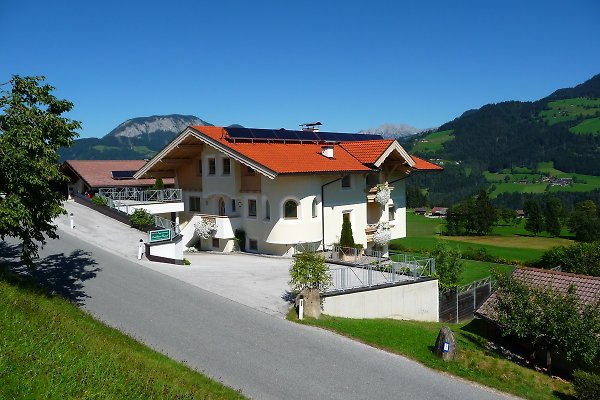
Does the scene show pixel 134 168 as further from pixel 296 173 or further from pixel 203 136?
pixel 296 173

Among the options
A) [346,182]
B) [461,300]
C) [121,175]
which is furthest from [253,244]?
[121,175]

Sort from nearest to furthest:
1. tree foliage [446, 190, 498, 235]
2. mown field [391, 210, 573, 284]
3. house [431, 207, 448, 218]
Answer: mown field [391, 210, 573, 284] → tree foliage [446, 190, 498, 235] → house [431, 207, 448, 218]

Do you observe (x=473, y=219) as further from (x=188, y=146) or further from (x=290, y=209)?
(x=188, y=146)

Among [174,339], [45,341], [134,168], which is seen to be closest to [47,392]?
[45,341]

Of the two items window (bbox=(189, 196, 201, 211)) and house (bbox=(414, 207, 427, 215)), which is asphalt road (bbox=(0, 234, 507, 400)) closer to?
window (bbox=(189, 196, 201, 211))

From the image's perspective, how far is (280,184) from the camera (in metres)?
25.9

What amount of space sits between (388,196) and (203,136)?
11.5m

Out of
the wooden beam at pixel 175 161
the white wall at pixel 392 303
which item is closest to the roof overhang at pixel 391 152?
the white wall at pixel 392 303

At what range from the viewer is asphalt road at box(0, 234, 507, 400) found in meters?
11.4

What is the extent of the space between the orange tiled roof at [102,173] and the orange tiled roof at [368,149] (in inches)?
613

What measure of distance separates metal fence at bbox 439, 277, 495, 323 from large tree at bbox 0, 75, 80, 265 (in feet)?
54.8

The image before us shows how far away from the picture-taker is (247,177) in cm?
2780

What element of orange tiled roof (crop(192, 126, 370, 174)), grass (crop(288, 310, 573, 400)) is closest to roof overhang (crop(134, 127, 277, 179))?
orange tiled roof (crop(192, 126, 370, 174))

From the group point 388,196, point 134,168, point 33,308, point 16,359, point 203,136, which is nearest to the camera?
point 16,359
